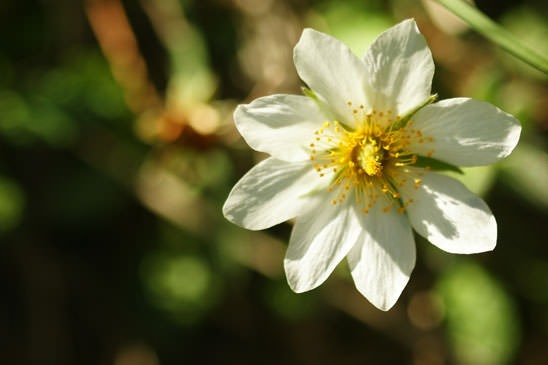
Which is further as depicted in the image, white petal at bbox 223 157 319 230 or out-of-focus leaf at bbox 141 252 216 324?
out-of-focus leaf at bbox 141 252 216 324

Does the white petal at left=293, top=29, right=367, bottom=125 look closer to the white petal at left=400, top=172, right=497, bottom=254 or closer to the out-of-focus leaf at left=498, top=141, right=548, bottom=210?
the white petal at left=400, top=172, right=497, bottom=254

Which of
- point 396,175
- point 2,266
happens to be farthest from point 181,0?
point 2,266

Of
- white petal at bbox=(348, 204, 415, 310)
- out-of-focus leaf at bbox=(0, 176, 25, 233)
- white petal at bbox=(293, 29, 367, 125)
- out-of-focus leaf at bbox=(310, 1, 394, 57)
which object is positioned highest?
white petal at bbox=(293, 29, 367, 125)

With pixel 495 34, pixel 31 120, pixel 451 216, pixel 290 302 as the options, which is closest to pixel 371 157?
pixel 451 216

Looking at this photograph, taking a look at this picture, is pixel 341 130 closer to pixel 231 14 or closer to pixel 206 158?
pixel 206 158

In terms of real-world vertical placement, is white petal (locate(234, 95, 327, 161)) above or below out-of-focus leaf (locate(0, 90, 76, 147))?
above

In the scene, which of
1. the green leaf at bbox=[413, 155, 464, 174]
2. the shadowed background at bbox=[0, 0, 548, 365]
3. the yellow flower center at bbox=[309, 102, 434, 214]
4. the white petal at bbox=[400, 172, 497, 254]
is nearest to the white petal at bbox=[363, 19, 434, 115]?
the yellow flower center at bbox=[309, 102, 434, 214]

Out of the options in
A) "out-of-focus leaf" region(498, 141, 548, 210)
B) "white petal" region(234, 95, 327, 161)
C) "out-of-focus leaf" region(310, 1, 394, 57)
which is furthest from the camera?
"out-of-focus leaf" region(310, 1, 394, 57)
